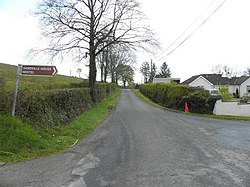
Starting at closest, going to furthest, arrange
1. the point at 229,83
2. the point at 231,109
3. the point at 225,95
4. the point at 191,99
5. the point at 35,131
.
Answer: the point at 35,131
the point at 231,109
the point at 191,99
the point at 225,95
the point at 229,83

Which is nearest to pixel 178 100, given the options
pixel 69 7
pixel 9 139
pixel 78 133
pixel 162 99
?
pixel 162 99

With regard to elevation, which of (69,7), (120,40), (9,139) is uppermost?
(69,7)

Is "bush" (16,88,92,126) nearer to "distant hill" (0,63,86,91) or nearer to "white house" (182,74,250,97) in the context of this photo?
"distant hill" (0,63,86,91)

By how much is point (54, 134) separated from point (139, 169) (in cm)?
397

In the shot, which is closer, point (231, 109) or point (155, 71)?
point (231, 109)

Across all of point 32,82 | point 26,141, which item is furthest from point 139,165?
point 32,82

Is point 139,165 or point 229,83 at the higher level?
point 229,83

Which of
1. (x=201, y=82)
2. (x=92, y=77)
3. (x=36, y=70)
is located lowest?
(x=36, y=70)

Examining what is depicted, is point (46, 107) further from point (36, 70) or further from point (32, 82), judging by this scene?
point (32, 82)

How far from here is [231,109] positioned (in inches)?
707

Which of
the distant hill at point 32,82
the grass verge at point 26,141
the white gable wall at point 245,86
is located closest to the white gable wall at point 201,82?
the white gable wall at point 245,86

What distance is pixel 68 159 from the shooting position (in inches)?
233

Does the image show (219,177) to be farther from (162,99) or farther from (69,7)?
(162,99)

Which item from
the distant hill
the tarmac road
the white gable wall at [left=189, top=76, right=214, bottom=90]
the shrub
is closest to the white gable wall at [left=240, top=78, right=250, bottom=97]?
the white gable wall at [left=189, top=76, right=214, bottom=90]
